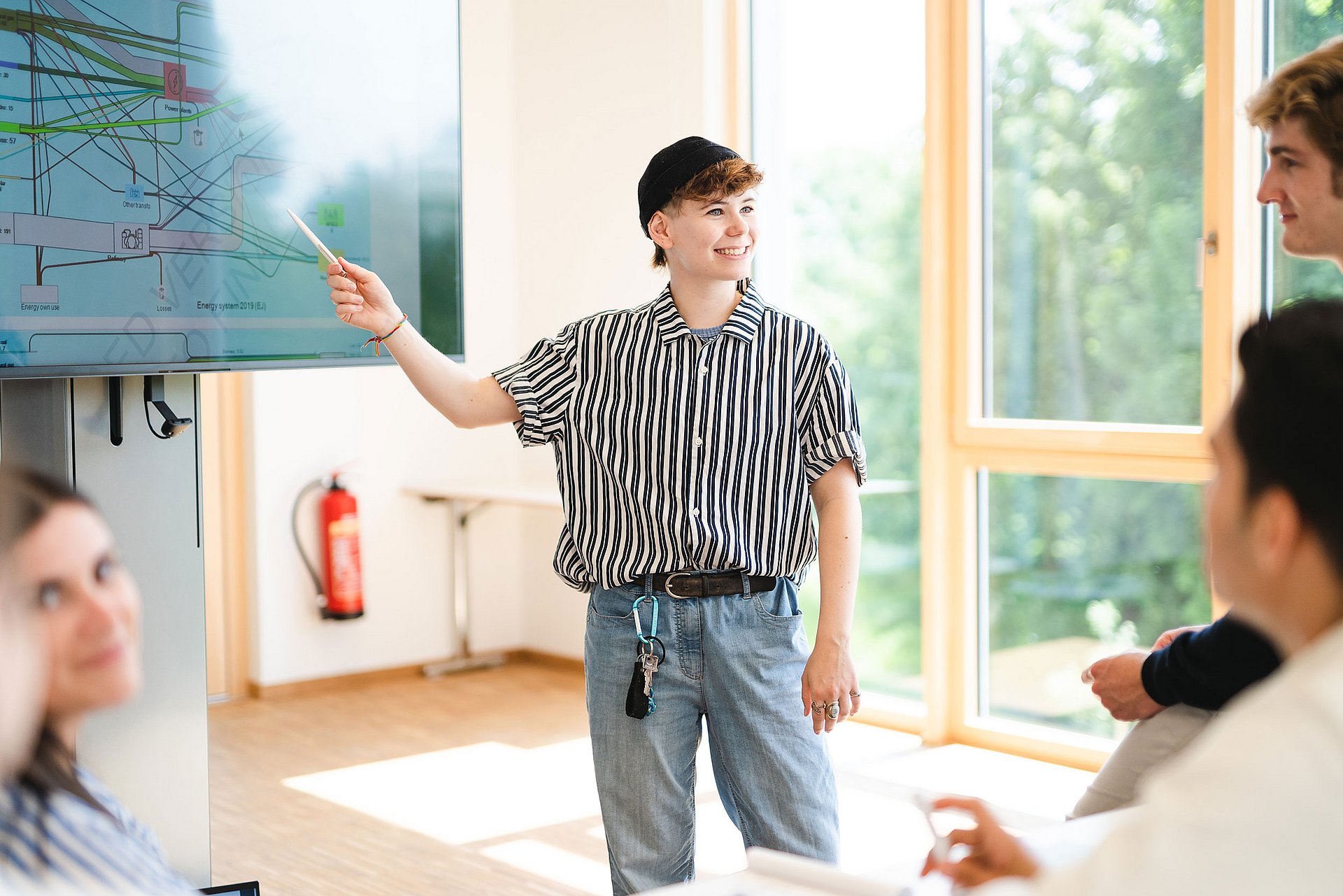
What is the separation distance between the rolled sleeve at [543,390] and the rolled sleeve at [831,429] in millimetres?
354

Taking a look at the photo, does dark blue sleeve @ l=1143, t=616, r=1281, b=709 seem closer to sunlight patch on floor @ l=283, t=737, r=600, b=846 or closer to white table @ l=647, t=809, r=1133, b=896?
white table @ l=647, t=809, r=1133, b=896

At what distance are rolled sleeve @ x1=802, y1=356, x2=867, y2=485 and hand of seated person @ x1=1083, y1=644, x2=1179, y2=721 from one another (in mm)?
508

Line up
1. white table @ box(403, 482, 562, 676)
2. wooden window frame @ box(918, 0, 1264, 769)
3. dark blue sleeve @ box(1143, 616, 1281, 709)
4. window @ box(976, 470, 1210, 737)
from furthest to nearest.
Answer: white table @ box(403, 482, 562, 676) < wooden window frame @ box(918, 0, 1264, 769) < window @ box(976, 470, 1210, 737) < dark blue sleeve @ box(1143, 616, 1281, 709)

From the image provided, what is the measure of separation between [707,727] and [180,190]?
4.31 feet

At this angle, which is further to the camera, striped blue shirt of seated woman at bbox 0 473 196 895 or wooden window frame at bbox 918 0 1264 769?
wooden window frame at bbox 918 0 1264 769

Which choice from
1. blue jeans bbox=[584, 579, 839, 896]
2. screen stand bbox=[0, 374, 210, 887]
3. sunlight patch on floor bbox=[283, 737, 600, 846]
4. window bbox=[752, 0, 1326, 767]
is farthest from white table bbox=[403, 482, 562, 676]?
blue jeans bbox=[584, 579, 839, 896]

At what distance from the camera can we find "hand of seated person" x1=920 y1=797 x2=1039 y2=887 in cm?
117

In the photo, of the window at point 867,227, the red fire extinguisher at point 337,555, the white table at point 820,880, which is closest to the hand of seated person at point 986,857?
the white table at point 820,880

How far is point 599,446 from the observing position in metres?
1.99

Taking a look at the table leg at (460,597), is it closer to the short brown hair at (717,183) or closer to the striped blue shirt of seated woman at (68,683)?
the short brown hair at (717,183)

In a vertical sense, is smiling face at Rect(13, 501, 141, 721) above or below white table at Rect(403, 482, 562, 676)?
above

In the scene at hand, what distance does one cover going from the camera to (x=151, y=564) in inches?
101

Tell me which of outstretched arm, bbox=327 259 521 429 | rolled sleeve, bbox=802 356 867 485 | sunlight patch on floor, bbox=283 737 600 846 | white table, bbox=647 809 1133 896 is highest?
outstretched arm, bbox=327 259 521 429

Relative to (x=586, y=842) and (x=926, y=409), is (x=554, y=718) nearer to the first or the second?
(x=586, y=842)
